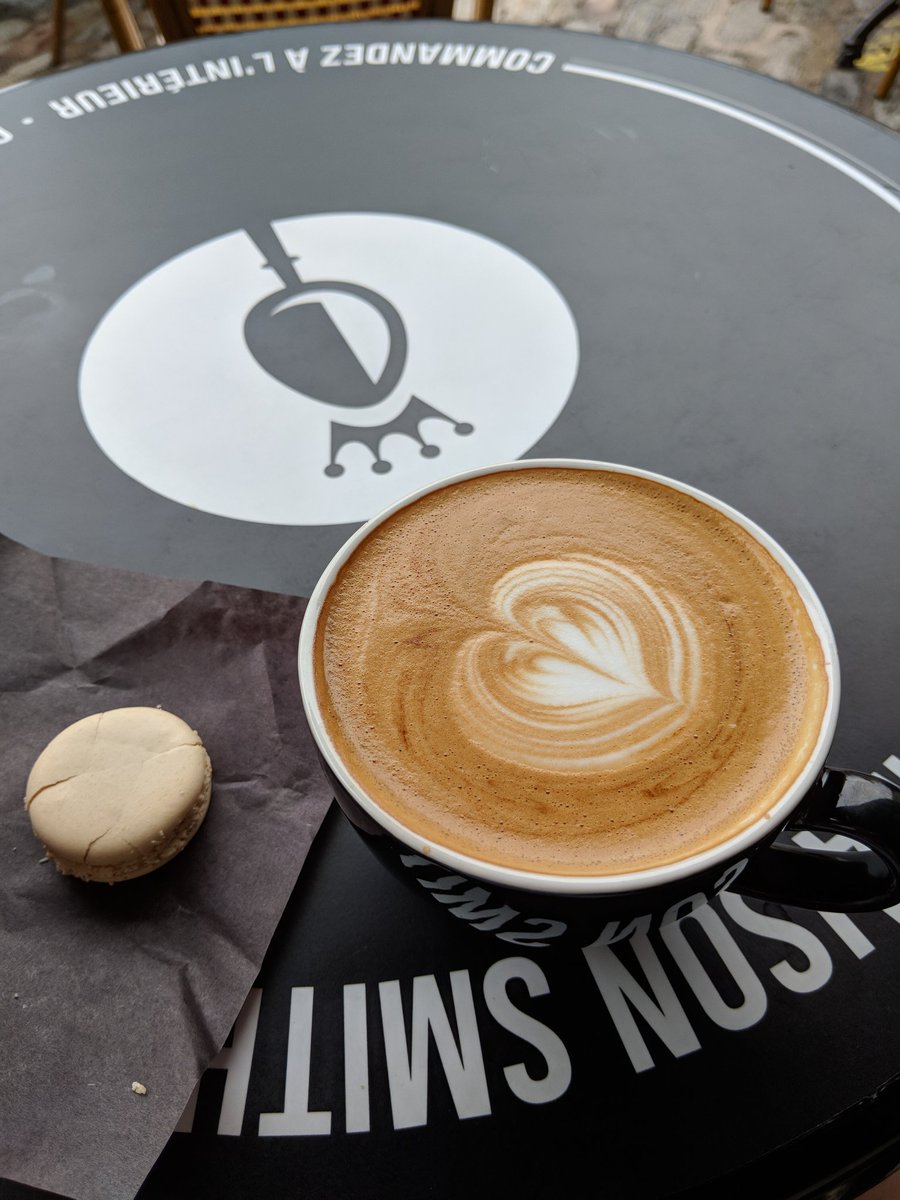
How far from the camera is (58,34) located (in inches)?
110

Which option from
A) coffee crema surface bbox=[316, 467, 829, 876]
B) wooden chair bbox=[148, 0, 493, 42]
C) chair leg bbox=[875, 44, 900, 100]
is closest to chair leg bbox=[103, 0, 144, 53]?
wooden chair bbox=[148, 0, 493, 42]

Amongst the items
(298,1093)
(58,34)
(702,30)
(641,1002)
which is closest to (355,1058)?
(298,1093)

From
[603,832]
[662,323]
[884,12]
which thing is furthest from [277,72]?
[884,12]

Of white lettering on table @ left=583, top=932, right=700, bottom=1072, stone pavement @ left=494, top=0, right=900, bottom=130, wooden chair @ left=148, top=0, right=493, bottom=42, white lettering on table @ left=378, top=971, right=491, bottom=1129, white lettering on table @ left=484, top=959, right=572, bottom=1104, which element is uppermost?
stone pavement @ left=494, top=0, right=900, bottom=130

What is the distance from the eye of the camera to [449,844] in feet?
1.40

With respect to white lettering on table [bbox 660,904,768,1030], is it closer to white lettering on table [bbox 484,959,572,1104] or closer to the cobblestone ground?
white lettering on table [bbox 484,959,572,1104]

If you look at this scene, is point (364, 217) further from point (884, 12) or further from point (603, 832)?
point (884, 12)

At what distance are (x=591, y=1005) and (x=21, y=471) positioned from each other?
1.96ft

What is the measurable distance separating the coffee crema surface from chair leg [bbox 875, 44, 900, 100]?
274cm

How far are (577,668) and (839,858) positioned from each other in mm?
160

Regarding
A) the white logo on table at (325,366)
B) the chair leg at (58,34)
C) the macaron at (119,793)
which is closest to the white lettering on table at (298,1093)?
the macaron at (119,793)

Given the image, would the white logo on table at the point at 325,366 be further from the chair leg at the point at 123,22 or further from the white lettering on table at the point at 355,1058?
the chair leg at the point at 123,22

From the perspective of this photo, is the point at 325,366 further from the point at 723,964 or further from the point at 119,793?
the point at 723,964

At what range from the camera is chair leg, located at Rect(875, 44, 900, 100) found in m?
2.63
